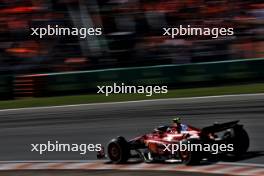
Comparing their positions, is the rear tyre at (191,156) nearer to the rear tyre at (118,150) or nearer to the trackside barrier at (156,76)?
the rear tyre at (118,150)

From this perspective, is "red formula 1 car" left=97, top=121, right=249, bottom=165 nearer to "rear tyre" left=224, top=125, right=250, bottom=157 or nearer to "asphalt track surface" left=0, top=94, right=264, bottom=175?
"rear tyre" left=224, top=125, right=250, bottom=157

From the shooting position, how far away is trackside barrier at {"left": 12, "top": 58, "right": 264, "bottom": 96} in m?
19.3

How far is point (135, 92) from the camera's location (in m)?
19.0

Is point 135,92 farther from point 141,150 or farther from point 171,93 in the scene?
point 141,150

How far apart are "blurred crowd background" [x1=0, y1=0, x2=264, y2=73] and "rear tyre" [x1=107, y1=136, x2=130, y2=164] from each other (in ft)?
34.1

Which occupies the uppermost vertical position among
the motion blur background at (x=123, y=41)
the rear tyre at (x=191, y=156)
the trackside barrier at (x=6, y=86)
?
the motion blur background at (x=123, y=41)

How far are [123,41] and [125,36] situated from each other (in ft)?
0.57

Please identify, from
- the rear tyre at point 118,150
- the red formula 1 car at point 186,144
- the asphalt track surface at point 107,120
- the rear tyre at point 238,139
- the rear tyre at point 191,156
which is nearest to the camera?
the rear tyre at point 191,156

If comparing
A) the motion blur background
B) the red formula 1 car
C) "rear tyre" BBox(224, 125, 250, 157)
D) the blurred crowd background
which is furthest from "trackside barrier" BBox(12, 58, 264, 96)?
"rear tyre" BBox(224, 125, 250, 157)

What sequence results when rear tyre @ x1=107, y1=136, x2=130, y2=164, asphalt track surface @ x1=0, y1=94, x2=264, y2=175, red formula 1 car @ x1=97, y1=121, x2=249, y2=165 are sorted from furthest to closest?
asphalt track surface @ x1=0, y1=94, x2=264, y2=175
rear tyre @ x1=107, y1=136, x2=130, y2=164
red formula 1 car @ x1=97, y1=121, x2=249, y2=165

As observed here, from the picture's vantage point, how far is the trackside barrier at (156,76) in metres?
19.3

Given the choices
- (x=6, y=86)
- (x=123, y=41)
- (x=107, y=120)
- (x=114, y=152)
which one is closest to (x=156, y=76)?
(x=123, y=41)

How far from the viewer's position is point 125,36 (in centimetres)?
2061

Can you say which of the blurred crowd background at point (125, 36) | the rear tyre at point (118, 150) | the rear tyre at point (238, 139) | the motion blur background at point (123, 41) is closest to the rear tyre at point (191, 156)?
the rear tyre at point (238, 139)
